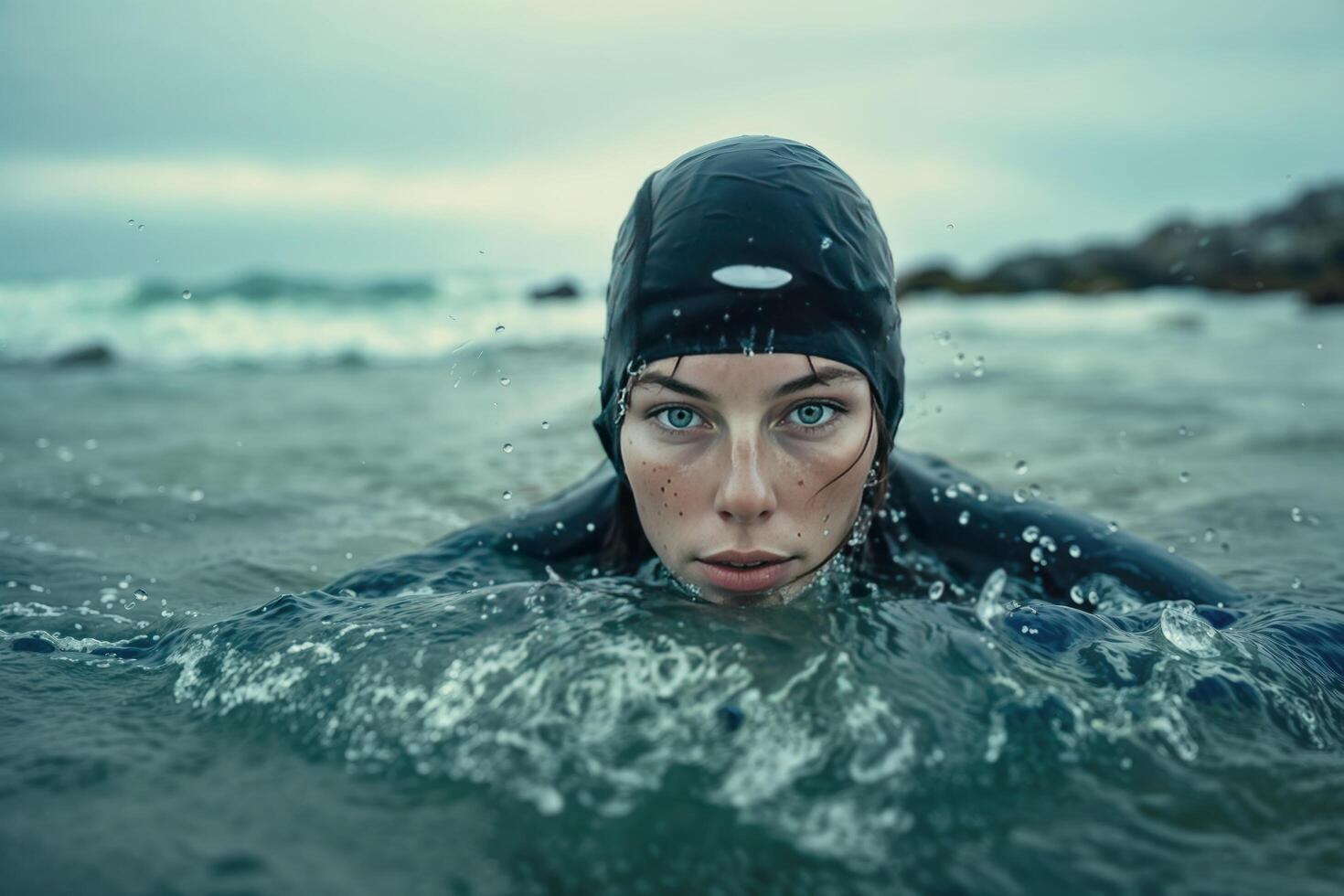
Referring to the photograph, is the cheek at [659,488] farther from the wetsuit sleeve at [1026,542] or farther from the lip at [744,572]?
the wetsuit sleeve at [1026,542]

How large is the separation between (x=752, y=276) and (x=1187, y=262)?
3423 cm

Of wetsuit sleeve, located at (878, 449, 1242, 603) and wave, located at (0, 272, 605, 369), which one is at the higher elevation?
wetsuit sleeve, located at (878, 449, 1242, 603)

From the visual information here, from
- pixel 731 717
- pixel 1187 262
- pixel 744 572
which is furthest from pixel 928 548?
pixel 1187 262

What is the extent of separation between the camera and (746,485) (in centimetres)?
320

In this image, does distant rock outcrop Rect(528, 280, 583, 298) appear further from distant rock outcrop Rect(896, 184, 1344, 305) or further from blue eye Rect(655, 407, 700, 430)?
distant rock outcrop Rect(896, 184, 1344, 305)

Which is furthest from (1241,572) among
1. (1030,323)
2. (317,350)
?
(1030,323)

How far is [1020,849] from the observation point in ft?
8.00

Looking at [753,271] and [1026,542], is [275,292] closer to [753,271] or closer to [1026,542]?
[1026,542]

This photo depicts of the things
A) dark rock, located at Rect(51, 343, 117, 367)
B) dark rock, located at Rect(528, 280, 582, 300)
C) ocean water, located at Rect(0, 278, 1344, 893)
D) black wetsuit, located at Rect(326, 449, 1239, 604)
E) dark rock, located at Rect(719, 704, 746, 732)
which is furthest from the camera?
dark rock, located at Rect(51, 343, 117, 367)

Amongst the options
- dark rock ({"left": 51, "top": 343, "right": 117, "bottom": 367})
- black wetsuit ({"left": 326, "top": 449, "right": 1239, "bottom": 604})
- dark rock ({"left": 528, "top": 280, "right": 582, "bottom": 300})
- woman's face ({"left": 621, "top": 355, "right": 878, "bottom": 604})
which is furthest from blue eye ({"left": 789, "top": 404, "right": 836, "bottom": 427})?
dark rock ({"left": 51, "top": 343, "right": 117, "bottom": 367})

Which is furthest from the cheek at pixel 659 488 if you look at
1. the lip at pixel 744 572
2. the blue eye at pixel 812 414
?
the blue eye at pixel 812 414

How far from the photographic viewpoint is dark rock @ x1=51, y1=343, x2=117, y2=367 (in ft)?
61.3

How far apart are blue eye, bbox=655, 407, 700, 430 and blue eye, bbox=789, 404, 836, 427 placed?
0.87 ft

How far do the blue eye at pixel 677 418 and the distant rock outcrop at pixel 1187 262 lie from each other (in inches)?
1180
